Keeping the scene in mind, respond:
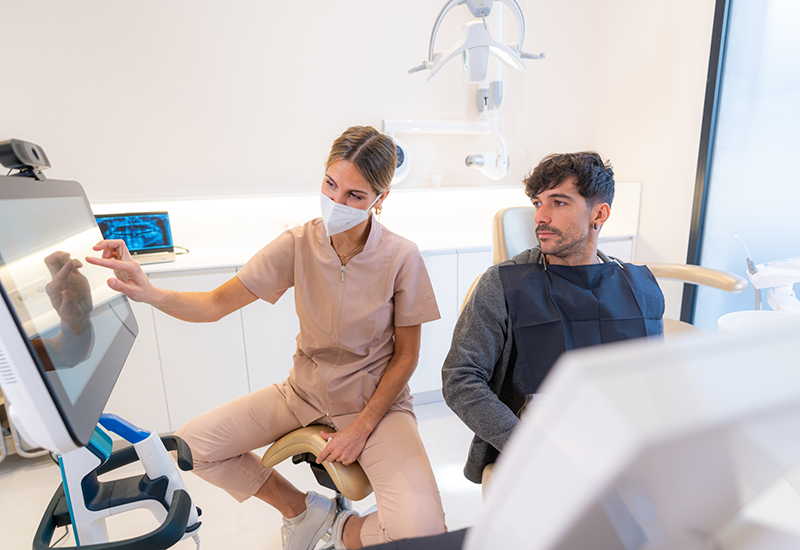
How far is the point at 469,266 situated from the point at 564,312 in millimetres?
1122

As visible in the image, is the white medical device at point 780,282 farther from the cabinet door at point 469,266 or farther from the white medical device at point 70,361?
the white medical device at point 70,361

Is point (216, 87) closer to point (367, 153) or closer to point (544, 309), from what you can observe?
point (367, 153)

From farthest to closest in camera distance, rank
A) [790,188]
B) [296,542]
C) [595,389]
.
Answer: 1. [790,188]
2. [296,542]
3. [595,389]

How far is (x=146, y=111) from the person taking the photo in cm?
224

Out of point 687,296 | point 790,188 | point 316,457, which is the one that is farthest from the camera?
point 687,296

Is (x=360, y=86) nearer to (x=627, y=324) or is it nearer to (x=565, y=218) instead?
(x=565, y=218)

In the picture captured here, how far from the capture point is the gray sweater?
1.06 meters

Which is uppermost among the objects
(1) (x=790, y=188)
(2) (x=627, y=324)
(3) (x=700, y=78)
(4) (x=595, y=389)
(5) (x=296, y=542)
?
(3) (x=700, y=78)

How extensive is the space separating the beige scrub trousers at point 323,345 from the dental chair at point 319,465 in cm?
6

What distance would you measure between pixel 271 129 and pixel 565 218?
176 cm

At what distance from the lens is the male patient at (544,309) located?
1.11 meters

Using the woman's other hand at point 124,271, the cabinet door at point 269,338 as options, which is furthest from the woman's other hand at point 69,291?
the cabinet door at point 269,338

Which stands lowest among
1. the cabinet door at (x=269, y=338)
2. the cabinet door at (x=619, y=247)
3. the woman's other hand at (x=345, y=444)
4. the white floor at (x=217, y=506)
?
the white floor at (x=217, y=506)

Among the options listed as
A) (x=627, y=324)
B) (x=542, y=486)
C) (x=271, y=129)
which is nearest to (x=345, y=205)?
(x=627, y=324)
